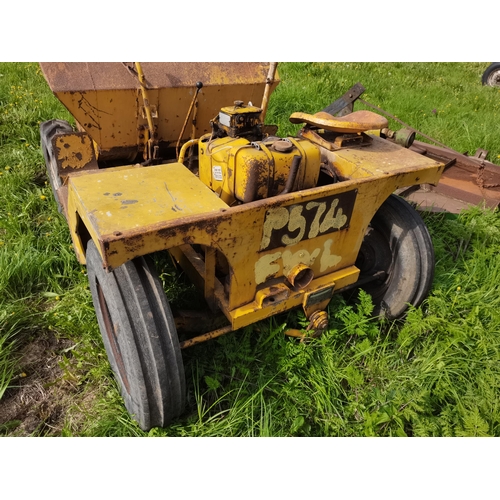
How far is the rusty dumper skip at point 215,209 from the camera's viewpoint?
5.40 ft

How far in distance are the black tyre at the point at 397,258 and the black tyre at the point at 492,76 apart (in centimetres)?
718

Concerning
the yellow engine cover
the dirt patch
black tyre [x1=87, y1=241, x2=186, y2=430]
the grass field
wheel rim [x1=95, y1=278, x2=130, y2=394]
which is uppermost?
the yellow engine cover

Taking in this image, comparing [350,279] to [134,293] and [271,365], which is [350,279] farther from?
[134,293]

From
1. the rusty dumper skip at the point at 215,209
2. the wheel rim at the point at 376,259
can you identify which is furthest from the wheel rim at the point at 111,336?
the wheel rim at the point at 376,259

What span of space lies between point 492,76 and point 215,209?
846cm

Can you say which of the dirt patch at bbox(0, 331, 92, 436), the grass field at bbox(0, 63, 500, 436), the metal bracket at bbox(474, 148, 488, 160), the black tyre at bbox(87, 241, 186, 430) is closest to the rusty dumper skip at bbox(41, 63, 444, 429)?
the black tyre at bbox(87, 241, 186, 430)

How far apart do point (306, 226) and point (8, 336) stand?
1.76m

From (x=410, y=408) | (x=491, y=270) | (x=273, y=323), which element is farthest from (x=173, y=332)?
(x=491, y=270)

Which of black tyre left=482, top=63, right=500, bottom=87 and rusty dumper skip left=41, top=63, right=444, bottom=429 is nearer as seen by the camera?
rusty dumper skip left=41, top=63, right=444, bottom=429

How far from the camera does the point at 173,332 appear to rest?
5.53 feet

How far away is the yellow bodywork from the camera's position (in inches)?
59.9

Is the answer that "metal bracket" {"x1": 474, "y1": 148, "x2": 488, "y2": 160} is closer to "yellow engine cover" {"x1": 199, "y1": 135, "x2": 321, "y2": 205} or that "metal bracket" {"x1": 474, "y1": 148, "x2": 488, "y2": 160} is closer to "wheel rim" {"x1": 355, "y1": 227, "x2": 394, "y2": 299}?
"wheel rim" {"x1": 355, "y1": 227, "x2": 394, "y2": 299}

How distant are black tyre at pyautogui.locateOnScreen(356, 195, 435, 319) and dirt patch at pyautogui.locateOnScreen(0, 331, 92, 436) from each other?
1783mm

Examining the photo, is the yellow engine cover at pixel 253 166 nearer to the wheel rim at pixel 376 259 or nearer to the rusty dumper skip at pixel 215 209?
the rusty dumper skip at pixel 215 209
